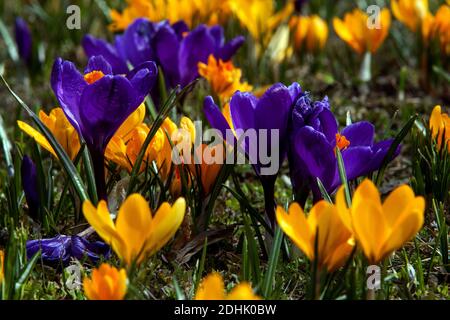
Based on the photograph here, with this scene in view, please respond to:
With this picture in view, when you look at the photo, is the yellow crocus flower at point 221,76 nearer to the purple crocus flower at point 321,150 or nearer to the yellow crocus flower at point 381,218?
the purple crocus flower at point 321,150

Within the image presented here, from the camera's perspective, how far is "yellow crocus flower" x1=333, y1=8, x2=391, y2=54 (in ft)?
9.71

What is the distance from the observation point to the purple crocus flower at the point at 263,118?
165cm

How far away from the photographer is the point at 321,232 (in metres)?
1.37

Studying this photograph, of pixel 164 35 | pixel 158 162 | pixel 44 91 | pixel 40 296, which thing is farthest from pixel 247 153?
pixel 44 91

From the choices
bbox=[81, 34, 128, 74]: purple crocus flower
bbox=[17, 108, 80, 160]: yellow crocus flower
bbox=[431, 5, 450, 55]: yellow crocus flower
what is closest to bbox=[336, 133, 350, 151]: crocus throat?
bbox=[17, 108, 80, 160]: yellow crocus flower

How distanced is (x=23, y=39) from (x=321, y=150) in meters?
1.89

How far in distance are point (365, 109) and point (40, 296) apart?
5.45 feet

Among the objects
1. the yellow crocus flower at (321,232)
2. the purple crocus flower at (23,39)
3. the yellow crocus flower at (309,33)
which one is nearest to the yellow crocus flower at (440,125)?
the yellow crocus flower at (321,232)

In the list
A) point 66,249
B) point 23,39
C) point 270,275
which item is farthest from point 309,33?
point 270,275

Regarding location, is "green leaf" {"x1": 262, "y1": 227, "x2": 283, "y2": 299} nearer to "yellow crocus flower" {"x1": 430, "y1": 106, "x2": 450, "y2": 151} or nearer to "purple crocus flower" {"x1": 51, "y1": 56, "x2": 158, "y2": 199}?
"purple crocus flower" {"x1": 51, "y1": 56, "x2": 158, "y2": 199}

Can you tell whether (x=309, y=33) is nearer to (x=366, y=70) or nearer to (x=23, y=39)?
(x=366, y=70)

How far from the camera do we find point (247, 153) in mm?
1680

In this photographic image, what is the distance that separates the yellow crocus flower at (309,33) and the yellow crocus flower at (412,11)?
316 mm
